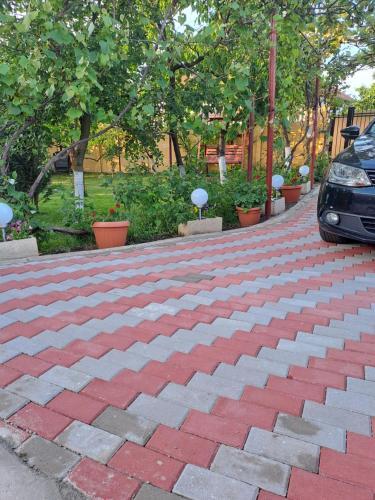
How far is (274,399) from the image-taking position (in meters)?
1.71

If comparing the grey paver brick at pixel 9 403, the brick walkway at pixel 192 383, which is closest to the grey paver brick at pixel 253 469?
the brick walkway at pixel 192 383

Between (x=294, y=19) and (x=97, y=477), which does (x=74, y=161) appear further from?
(x=97, y=477)

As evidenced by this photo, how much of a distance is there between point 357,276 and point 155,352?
225cm

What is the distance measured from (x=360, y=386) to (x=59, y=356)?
1491mm

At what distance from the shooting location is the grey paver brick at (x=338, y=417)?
1.55 metres

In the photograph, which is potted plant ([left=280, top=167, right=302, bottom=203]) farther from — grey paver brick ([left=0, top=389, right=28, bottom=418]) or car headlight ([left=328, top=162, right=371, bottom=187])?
grey paver brick ([left=0, top=389, right=28, bottom=418])

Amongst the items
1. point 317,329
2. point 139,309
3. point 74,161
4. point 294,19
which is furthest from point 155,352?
point 294,19

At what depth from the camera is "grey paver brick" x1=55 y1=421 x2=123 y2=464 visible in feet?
4.53

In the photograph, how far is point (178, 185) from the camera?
5.82 m

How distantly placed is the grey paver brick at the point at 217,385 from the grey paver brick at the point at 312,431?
9.2 inches

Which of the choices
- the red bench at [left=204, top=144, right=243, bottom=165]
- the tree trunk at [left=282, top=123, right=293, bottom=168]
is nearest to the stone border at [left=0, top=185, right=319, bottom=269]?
the tree trunk at [left=282, top=123, right=293, bottom=168]

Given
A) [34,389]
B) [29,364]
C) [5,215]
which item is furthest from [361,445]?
[5,215]

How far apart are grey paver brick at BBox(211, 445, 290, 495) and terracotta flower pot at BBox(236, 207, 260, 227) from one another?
511 cm

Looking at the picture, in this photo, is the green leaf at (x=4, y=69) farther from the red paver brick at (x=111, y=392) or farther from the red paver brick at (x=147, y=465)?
the red paver brick at (x=147, y=465)
